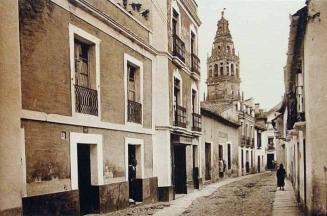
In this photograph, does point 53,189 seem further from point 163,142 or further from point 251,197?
point 251,197

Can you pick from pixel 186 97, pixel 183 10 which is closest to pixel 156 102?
pixel 186 97

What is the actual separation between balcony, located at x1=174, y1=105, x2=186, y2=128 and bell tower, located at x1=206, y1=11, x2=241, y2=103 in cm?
4004

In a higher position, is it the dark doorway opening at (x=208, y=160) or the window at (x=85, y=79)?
the window at (x=85, y=79)

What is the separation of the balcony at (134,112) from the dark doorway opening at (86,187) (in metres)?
2.28

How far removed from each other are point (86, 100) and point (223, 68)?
50177mm

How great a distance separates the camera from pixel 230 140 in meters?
31.9

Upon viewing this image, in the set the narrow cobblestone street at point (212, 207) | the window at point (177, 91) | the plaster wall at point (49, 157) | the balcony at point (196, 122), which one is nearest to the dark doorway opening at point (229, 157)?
the balcony at point (196, 122)

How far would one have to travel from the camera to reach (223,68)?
5909cm

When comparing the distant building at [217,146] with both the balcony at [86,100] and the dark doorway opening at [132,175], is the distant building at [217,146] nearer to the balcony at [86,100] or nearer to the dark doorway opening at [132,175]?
the dark doorway opening at [132,175]

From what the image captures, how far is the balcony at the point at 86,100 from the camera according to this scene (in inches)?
388

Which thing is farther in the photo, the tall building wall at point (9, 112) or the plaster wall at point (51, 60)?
the plaster wall at point (51, 60)

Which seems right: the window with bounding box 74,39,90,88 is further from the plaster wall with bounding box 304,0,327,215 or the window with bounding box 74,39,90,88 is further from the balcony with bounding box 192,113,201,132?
the balcony with bounding box 192,113,201,132

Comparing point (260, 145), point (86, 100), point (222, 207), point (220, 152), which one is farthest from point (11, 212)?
point (260, 145)

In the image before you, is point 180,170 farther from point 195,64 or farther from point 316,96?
point 316,96
